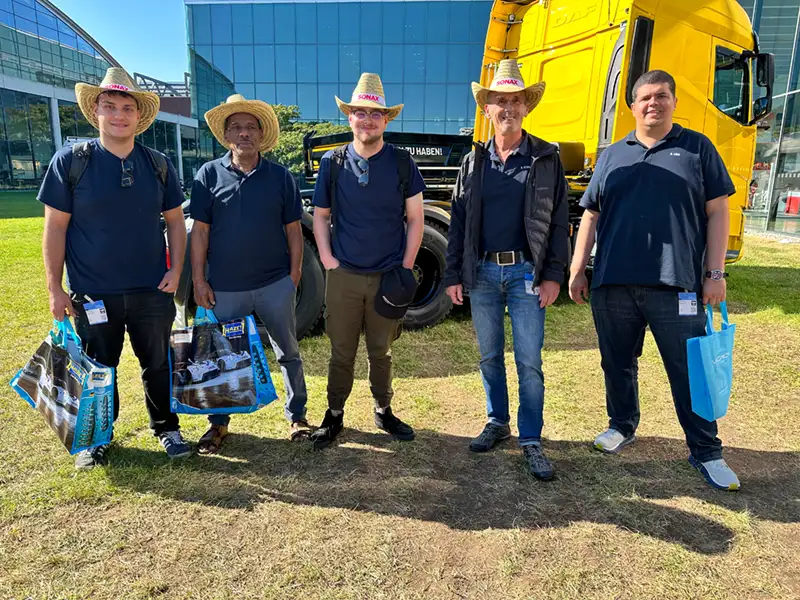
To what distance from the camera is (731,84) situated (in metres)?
5.32

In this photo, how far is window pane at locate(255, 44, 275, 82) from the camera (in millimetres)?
25844

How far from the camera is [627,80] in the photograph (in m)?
4.83

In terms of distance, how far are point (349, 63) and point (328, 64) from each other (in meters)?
1.01

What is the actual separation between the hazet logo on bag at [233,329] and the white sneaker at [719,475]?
2.44 meters

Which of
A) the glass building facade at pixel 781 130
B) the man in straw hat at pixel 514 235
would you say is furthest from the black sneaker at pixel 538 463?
the glass building facade at pixel 781 130

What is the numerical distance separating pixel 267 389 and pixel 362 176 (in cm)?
123

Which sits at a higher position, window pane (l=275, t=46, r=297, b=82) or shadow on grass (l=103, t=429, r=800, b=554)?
window pane (l=275, t=46, r=297, b=82)

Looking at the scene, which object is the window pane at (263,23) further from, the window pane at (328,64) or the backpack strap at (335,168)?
the backpack strap at (335,168)

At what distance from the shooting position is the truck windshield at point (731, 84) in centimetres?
521

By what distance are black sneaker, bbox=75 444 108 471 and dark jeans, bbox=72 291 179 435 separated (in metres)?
0.27

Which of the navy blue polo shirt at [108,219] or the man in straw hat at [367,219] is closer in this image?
the navy blue polo shirt at [108,219]

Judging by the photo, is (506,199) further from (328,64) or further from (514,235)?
(328,64)

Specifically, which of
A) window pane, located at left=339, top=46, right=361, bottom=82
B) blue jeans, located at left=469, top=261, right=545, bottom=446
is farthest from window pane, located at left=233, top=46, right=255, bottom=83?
blue jeans, located at left=469, top=261, right=545, bottom=446

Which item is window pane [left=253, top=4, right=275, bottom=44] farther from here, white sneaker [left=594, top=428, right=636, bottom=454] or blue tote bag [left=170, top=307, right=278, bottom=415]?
white sneaker [left=594, top=428, right=636, bottom=454]
